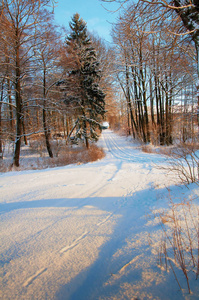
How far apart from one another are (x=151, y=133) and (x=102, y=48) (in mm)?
12823

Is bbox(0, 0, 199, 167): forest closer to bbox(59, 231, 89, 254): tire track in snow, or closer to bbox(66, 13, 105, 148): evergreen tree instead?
bbox(66, 13, 105, 148): evergreen tree

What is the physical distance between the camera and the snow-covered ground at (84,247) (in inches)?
46.3

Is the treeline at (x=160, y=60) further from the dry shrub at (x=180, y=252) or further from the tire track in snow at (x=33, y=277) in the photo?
the tire track in snow at (x=33, y=277)

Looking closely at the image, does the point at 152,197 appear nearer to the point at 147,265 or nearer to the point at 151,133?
the point at 147,265

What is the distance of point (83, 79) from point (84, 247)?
47.4 ft

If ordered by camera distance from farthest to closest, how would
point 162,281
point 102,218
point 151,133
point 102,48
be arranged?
point 102,48 → point 151,133 → point 102,218 → point 162,281

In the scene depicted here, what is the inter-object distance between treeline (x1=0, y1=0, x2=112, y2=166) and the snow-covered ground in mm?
6653

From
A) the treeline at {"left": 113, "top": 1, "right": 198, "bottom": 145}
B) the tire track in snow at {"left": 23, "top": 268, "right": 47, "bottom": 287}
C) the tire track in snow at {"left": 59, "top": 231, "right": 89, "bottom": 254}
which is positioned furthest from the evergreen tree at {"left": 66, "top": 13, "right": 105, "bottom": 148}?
the tire track in snow at {"left": 23, "top": 268, "right": 47, "bottom": 287}

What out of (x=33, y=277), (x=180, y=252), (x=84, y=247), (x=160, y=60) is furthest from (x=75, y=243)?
(x=160, y=60)

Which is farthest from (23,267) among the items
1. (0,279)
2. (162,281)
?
(162,281)

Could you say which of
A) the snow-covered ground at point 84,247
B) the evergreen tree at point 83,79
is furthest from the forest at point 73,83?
the snow-covered ground at point 84,247

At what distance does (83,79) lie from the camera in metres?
13.5

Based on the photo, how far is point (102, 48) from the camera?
17.8 m

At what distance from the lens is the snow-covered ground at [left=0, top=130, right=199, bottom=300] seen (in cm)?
118
